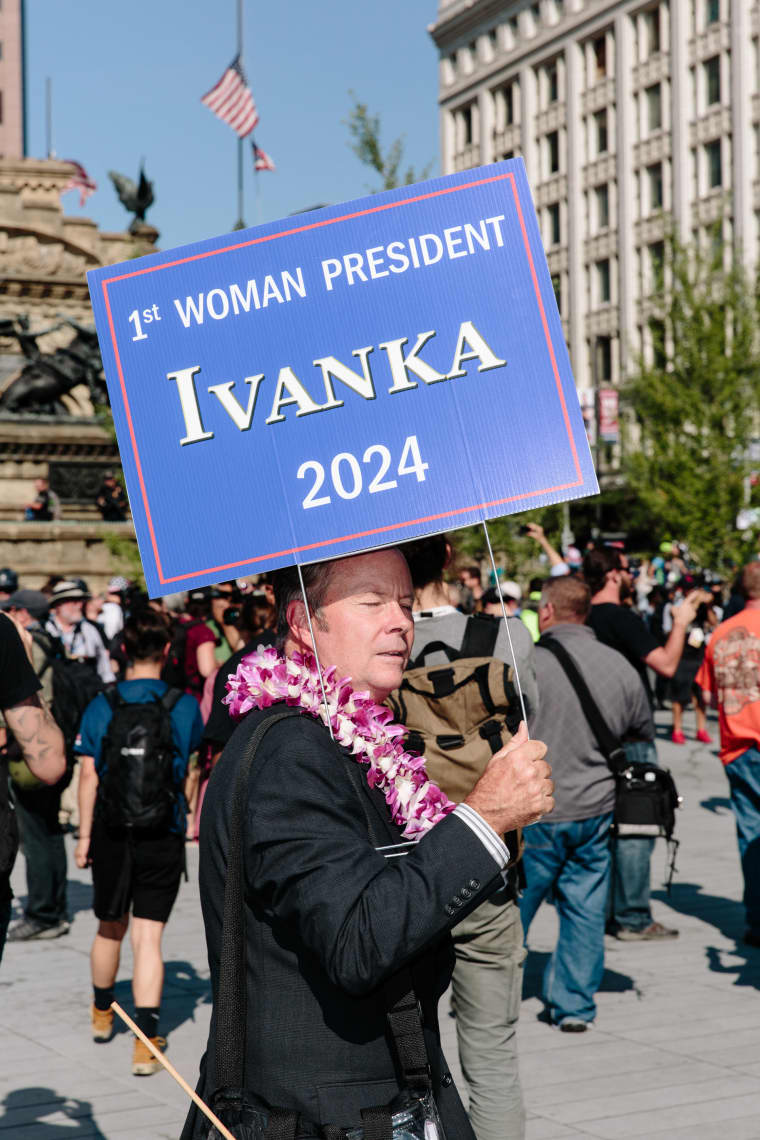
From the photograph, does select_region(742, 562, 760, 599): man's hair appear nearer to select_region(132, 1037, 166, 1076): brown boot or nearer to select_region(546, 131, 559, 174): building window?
select_region(132, 1037, 166, 1076): brown boot

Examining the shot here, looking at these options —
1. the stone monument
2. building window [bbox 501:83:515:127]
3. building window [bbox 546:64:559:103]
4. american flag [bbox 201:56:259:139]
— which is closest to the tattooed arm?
the stone monument

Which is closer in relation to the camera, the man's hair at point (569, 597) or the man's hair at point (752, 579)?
the man's hair at point (569, 597)

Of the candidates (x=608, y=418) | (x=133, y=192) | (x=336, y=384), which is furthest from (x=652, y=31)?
(x=336, y=384)

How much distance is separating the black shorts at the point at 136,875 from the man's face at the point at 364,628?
4222 millimetres

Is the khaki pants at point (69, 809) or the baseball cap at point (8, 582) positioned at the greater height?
the baseball cap at point (8, 582)

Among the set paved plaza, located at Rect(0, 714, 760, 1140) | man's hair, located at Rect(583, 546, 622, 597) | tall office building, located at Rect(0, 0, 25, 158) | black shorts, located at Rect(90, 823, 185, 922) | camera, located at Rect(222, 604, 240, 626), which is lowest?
paved plaza, located at Rect(0, 714, 760, 1140)

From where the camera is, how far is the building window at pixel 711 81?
185 feet

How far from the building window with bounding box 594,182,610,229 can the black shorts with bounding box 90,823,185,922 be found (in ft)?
191

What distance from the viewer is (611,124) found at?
62.0 m

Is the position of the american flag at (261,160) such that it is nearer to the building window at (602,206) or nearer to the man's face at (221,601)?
the building window at (602,206)

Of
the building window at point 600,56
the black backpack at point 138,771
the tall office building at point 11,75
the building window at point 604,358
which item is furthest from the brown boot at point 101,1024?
the tall office building at point 11,75

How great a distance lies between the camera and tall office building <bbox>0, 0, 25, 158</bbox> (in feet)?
330

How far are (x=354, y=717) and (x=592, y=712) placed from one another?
14.5 feet

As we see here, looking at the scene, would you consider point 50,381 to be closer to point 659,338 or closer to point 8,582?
point 659,338
